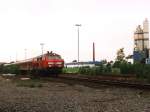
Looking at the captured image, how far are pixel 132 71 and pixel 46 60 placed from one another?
395 inches

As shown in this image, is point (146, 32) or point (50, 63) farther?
point (146, 32)

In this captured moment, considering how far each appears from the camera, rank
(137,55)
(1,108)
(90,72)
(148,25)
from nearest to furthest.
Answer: (1,108) < (90,72) < (137,55) < (148,25)

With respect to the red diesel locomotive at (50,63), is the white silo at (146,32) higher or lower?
higher

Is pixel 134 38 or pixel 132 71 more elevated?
pixel 134 38

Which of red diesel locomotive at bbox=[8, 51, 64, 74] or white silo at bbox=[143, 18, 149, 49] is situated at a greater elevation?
white silo at bbox=[143, 18, 149, 49]

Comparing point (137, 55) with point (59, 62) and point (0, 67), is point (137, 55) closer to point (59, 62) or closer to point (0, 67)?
point (59, 62)

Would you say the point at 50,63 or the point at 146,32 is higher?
the point at 146,32

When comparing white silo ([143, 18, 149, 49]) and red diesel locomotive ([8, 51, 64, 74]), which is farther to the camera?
white silo ([143, 18, 149, 49])

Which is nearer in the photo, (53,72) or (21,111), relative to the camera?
(21,111)

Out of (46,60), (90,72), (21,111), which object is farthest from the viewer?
(90,72)

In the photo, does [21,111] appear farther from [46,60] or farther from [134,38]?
[134,38]

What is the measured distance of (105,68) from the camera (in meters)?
51.0

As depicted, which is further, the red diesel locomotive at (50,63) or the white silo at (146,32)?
the white silo at (146,32)

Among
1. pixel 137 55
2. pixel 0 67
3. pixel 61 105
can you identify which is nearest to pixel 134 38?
pixel 137 55
